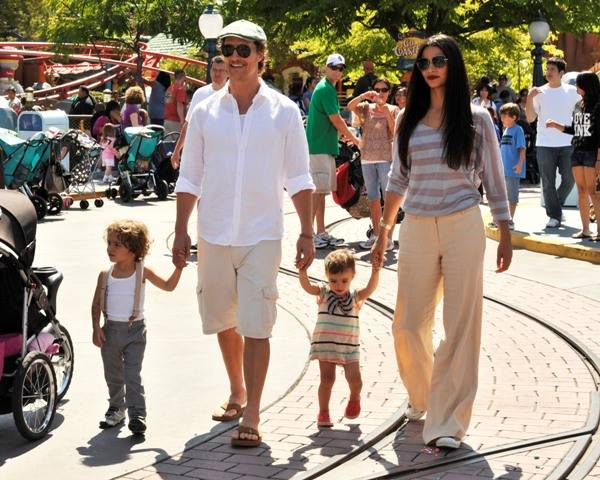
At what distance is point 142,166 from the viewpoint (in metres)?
19.1

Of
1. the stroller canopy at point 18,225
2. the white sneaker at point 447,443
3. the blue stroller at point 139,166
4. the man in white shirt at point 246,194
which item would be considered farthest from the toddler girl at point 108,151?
the white sneaker at point 447,443

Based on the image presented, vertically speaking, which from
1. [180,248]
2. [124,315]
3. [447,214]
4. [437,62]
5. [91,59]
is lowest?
[124,315]

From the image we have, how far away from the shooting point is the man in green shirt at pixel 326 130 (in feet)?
41.6

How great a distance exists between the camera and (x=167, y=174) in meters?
19.7

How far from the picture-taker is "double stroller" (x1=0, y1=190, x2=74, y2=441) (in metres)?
6.11

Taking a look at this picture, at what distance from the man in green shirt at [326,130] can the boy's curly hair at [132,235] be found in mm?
6454

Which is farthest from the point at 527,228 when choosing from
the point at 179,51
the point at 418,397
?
the point at 179,51

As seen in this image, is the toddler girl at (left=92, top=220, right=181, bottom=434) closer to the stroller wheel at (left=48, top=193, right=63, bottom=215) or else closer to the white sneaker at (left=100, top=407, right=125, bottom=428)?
the white sneaker at (left=100, top=407, right=125, bottom=428)

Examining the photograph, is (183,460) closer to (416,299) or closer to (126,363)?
(126,363)

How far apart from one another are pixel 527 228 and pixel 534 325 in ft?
17.4

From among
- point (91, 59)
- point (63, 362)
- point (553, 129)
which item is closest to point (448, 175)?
point (63, 362)

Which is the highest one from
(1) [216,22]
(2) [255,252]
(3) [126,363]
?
(1) [216,22]

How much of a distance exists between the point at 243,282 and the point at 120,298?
0.69 metres

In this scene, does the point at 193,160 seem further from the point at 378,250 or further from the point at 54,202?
the point at 54,202
